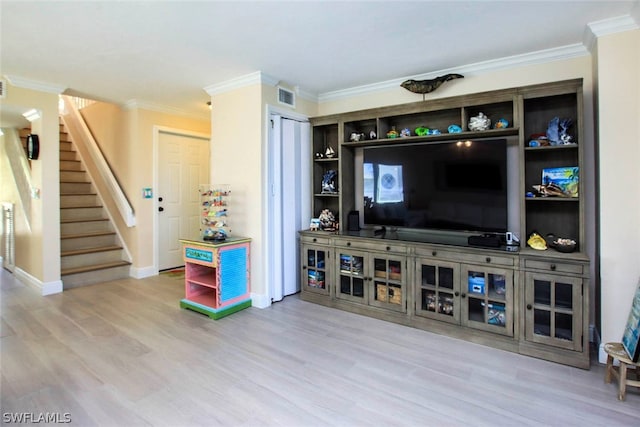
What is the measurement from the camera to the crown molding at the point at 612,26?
231 cm

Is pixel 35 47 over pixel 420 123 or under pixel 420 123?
over

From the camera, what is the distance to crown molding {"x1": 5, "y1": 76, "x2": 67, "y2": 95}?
3617mm

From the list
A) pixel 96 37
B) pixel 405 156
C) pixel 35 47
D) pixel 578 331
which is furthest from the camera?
pixel 405 156

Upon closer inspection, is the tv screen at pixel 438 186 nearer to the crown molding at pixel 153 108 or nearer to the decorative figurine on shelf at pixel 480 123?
the decorative figurine on shelf at pixel 480 123

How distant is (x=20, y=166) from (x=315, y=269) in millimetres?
4428

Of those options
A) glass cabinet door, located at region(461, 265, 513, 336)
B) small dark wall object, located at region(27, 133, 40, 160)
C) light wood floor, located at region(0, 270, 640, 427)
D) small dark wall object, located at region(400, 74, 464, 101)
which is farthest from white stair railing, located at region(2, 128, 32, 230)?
glass cabinet door, located at region(461, 265, 513, 336)

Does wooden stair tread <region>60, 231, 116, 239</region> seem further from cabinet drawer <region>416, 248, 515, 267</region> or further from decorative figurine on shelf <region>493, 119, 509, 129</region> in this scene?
decorative figurine on shelf <region>493, 119, 509, 129</region>

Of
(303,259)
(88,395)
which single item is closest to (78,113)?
(303,259)

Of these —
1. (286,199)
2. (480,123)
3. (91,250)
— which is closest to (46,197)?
(91,250)

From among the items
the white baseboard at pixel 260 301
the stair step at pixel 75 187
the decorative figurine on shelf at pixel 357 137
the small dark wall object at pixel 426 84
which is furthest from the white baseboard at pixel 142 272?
the small dark wall object at pixel 426 84

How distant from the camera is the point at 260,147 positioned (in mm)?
3518

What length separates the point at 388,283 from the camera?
3166 mm

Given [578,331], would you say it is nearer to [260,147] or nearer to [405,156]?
[405,156]

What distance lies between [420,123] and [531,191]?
1.27 meters
